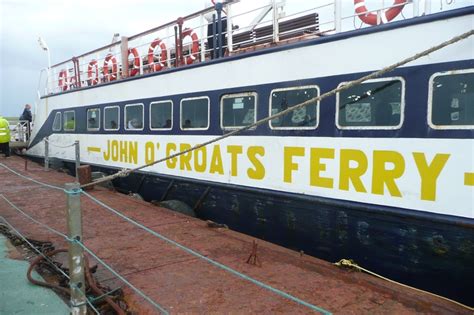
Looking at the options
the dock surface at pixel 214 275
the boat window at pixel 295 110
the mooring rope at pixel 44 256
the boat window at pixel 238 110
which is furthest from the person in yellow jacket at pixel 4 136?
the boat window at pixel 295 110

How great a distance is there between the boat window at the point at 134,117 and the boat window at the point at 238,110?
264 centimetres

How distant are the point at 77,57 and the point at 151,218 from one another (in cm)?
743

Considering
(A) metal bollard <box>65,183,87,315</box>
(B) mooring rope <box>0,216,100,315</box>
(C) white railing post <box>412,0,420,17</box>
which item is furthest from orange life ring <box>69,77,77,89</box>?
(C) white railing post <box>412,0,420,17</box>

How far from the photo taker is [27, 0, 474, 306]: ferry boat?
12.6 feet

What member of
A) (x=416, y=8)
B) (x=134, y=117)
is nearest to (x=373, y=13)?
(x=416, y=8)

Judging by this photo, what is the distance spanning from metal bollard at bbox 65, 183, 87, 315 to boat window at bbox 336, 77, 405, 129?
119 inches

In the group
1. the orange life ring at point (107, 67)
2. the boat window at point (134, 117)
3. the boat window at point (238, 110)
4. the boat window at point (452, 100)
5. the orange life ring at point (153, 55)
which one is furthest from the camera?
the orange life ring at point (107, 67)

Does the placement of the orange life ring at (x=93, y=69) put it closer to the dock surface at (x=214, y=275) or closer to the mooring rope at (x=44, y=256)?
the dock surface at (x=214, y=275)

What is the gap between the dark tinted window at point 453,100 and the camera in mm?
3738

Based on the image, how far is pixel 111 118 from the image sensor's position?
9359 millimetres

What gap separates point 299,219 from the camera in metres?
5.17

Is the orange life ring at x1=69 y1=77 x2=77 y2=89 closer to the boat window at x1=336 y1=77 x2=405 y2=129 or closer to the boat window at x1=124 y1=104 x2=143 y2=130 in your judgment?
the boat window at x1=124 y1=104 x2=143 y2=130

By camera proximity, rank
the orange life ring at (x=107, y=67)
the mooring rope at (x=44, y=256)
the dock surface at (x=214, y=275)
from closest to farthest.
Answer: the mooring rope at (x=44, y=256) → the dock surface at (x=214, y=275) → the orange life ring at (x=107, y=67)

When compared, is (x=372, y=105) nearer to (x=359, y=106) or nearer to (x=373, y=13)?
(x=359, y=106)
